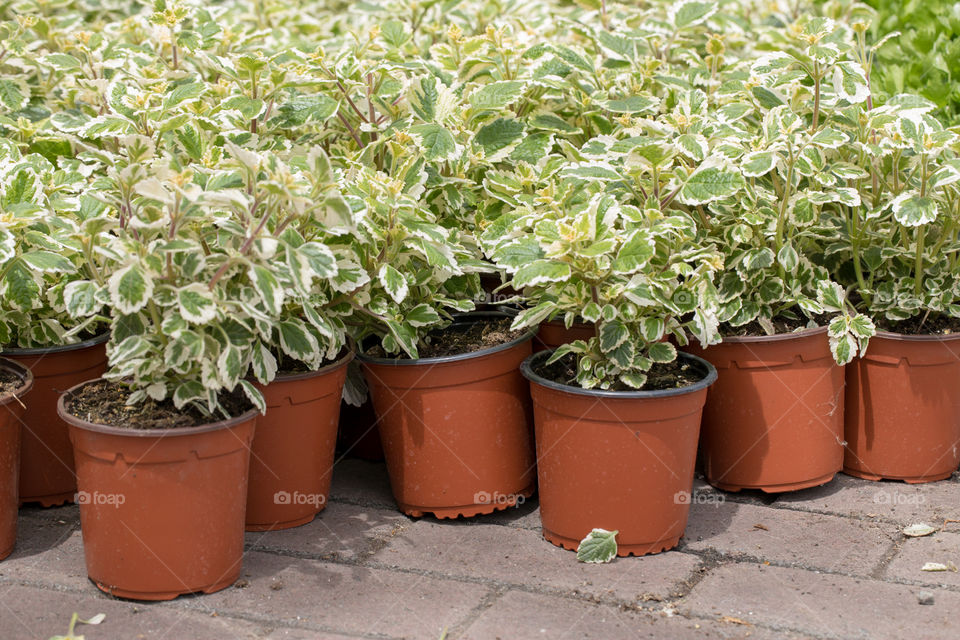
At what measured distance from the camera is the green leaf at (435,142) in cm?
224

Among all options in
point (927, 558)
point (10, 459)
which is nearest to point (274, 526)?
point (10, 459)

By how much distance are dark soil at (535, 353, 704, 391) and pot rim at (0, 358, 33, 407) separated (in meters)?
1.03

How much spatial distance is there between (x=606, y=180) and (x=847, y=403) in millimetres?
864

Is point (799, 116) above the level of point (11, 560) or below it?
above

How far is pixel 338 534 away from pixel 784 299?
43.5 inches

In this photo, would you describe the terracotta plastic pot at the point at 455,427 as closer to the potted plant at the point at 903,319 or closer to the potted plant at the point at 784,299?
the potted plant at the point at 784,299

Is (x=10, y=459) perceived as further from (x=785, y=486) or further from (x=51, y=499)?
(x=785, y=486)

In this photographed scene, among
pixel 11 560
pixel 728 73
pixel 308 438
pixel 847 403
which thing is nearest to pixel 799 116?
pixel 728 73

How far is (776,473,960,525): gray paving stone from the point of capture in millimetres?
2334

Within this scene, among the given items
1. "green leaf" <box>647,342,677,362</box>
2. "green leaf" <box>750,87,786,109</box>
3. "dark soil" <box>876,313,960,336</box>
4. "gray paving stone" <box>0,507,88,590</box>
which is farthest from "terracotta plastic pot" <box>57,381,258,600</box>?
"dark soil" <box>876,313,960,336</box>

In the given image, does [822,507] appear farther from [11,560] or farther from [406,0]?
[406,0]

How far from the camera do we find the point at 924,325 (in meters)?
2.49

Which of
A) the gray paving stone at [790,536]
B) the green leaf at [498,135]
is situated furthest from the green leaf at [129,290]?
the gray paving stone at [790,536]

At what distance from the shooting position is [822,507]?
238 centimetres
